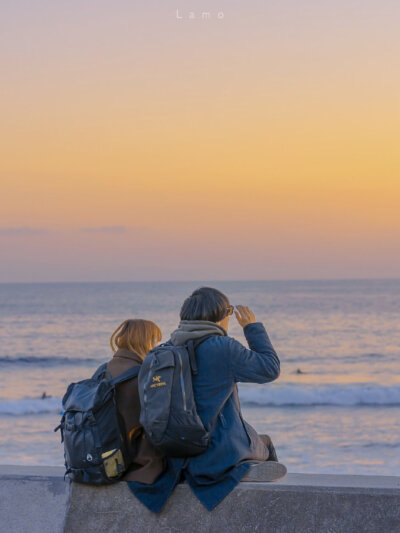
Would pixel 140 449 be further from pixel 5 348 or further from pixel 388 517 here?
pixel 5 348

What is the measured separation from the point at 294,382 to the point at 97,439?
18.2 m

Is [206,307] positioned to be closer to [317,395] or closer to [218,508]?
[218,508]

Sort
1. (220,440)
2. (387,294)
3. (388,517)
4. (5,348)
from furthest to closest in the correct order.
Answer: (387,294) → (5,348) → (220,440) → (388,517)

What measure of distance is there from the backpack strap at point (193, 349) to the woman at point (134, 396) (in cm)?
29

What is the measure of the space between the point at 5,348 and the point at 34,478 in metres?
30.9

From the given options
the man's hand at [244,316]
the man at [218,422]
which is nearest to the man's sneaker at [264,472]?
the man at [218,422]

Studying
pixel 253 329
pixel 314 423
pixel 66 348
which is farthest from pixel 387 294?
pixel 253 329

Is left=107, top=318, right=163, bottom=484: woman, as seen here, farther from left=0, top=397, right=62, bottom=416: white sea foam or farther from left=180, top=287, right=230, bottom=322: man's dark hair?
left=0, top=397, right=62, bottom=416: white sea foam

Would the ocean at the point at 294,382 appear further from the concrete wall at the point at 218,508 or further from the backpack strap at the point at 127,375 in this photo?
the backpack strap at the point at 127,375

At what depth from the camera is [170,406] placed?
10.9 feet

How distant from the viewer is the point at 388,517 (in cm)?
323

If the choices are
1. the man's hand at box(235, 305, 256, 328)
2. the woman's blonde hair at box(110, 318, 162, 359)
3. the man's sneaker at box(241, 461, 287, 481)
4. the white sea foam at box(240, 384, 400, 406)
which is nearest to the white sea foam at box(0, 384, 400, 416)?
the white sea foam at box(240, 384, 400, 406)

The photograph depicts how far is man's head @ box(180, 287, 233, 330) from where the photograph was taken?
3.55 metres

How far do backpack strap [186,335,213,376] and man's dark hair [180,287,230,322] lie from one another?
106mm
